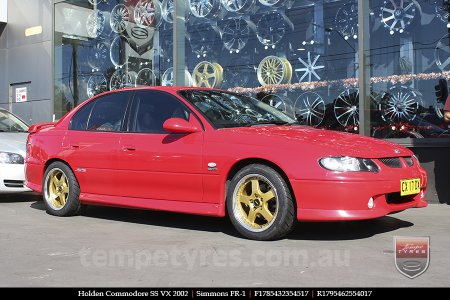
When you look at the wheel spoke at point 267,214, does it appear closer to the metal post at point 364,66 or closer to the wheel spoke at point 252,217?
the wheel spoke at point 252,217

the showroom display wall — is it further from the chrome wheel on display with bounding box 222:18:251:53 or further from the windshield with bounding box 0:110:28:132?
the windshield with bounding box 0:110:28:132

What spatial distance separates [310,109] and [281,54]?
119 centimetres

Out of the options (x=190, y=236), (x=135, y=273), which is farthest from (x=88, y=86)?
(x=135, y=273)

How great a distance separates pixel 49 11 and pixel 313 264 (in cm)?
1108

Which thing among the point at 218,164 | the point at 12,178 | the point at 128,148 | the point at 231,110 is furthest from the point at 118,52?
the point at 218,164

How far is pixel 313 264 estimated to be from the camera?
13.4 feet

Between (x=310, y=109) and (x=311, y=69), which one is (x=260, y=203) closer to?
(x=310, y=109)

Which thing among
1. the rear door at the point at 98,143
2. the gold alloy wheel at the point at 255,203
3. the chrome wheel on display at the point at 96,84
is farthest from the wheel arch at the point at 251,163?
the chrome wheel on display at the point at 96,84

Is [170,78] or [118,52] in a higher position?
[118,52]

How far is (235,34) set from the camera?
10445 millimetres

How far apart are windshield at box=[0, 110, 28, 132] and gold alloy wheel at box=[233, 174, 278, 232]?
17.3ft

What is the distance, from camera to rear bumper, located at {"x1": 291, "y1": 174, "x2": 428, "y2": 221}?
4602 millimetres

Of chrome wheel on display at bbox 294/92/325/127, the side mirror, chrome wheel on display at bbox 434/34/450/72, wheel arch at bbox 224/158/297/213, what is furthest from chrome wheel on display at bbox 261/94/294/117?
wheel arch at bbox 224/158/297/213
